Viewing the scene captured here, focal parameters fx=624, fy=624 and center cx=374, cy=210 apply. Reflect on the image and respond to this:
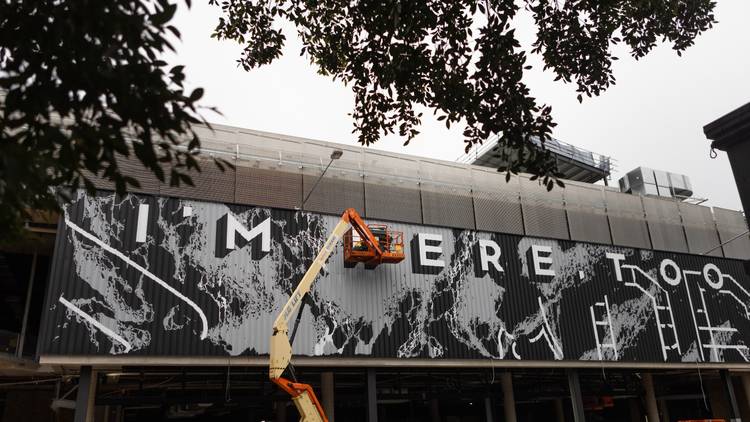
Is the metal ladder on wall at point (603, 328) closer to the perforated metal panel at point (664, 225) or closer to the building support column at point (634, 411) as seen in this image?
the perforated metal panel at point (664, 225)

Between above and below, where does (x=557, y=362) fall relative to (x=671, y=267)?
below

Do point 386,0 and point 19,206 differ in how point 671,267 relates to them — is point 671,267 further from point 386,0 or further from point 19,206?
point 19,206

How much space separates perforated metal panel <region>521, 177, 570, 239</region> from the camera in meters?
26.9

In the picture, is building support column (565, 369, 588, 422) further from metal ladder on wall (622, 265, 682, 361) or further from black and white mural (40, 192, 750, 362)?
metal ladder on wall (622, 265, 682, 361)

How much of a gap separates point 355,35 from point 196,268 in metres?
12.7

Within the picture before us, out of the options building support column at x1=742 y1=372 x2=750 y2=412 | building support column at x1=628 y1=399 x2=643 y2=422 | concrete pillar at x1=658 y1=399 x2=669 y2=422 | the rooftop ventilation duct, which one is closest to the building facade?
building support column at x1=742 y1=372 x2=750 y2=412

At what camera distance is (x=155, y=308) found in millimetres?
18984

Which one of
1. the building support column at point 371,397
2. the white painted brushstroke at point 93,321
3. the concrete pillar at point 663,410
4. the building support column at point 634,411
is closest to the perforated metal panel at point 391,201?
the building support column at point 371,397

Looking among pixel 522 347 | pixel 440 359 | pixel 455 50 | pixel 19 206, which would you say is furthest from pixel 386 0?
pixel 522 347

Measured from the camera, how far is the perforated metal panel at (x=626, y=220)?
28.9m

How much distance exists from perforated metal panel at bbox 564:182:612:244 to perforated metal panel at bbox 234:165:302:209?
1258 centimetres

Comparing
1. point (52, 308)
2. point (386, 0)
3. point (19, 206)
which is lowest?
point (19, 206)

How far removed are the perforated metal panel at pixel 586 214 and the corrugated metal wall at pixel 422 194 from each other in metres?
0.05

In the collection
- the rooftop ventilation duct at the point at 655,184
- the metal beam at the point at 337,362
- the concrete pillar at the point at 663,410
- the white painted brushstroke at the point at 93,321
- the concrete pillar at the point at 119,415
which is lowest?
the concrete pillar at the point at 663,410
